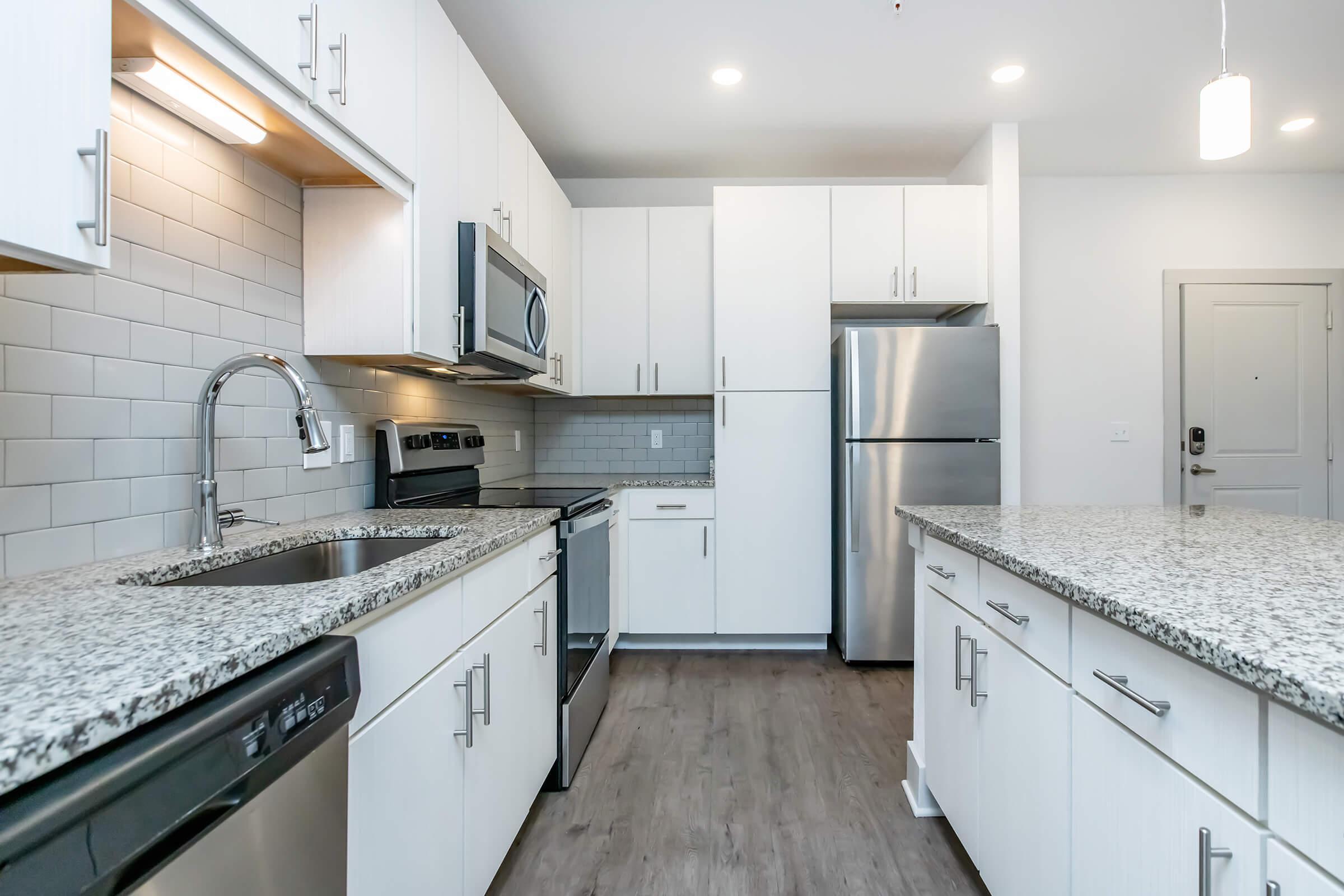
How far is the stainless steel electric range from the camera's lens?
1.96 m

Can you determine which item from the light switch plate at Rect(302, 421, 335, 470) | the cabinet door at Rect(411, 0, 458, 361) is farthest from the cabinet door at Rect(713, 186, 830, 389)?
the light switch plate at Rect(302, 421, 335, 470)

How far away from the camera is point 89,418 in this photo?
3.71 feet

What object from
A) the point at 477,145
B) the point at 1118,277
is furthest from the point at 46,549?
the point at 1118,277

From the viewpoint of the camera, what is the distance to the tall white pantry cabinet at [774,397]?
312 centimetres

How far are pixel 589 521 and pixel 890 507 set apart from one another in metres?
1.49

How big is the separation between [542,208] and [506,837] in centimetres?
238

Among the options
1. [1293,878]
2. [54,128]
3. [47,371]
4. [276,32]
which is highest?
[276,32]

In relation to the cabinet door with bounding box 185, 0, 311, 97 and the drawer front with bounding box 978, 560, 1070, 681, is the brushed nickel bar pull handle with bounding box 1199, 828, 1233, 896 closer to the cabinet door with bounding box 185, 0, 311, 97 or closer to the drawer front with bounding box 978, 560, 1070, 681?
the drawer front with bounding box 978, 560, 1070, 681

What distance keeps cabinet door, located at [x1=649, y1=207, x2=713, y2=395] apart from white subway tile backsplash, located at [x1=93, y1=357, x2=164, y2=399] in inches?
92.3

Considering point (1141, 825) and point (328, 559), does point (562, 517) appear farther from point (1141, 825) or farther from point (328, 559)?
point (1141, 825)

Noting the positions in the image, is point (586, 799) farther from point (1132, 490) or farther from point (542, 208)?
point (1132, 490)

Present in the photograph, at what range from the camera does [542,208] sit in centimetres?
281

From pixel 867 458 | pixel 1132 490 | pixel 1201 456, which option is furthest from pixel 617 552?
pixel 1201 456

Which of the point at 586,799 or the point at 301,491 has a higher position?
the point at 301,491
